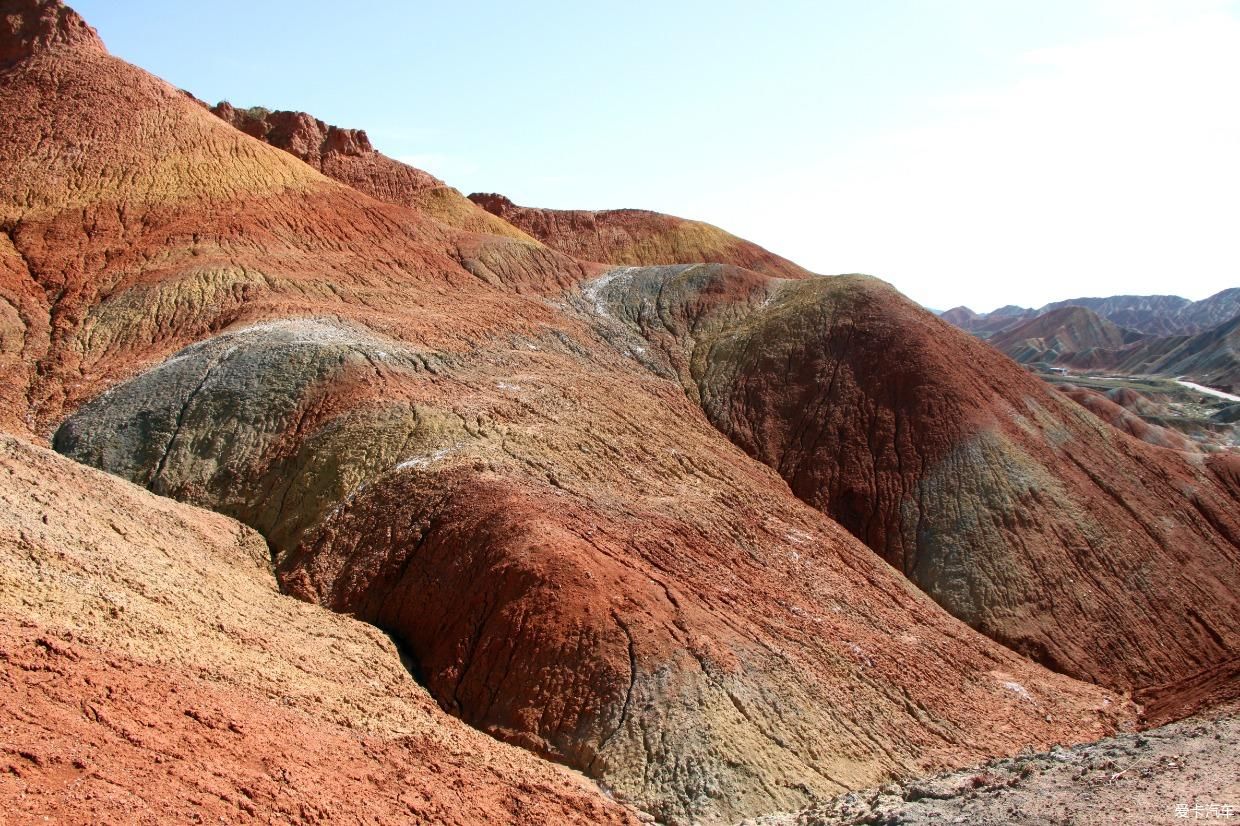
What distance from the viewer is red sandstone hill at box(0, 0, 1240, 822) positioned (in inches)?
543

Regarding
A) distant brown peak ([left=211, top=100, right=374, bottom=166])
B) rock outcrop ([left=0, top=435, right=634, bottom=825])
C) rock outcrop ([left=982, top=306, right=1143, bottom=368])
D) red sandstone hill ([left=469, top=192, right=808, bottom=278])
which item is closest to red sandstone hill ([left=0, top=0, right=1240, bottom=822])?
rock outcrop ([left=0, top=435, right=634, bottom=825])

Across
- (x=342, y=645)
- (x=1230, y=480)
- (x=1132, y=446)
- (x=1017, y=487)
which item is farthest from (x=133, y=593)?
(x=1230, y=480)

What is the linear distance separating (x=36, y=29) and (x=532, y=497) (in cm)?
2780

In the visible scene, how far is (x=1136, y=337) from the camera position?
12200cm

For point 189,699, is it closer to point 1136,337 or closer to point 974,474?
point 974,474

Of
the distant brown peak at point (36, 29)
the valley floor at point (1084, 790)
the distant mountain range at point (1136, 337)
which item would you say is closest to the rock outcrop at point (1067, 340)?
the distant mountain range at point (1136, 337)

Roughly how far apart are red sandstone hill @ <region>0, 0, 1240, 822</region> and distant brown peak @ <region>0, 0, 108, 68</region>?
0.12 meters

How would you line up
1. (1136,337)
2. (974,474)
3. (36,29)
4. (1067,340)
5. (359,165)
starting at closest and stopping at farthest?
(974,474) → (36,29) → (359,165) → (1067,340) → (1136,337)

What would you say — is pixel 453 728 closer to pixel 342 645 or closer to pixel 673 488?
pixel 342 645

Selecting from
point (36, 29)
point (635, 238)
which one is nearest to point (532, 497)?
point (36, 29)

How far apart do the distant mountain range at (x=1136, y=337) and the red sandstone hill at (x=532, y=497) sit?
69232 millimetres

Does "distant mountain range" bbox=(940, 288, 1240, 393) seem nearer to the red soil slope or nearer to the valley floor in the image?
the red soil slope

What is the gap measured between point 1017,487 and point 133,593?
20129 millimetres

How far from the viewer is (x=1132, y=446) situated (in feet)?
95.0
